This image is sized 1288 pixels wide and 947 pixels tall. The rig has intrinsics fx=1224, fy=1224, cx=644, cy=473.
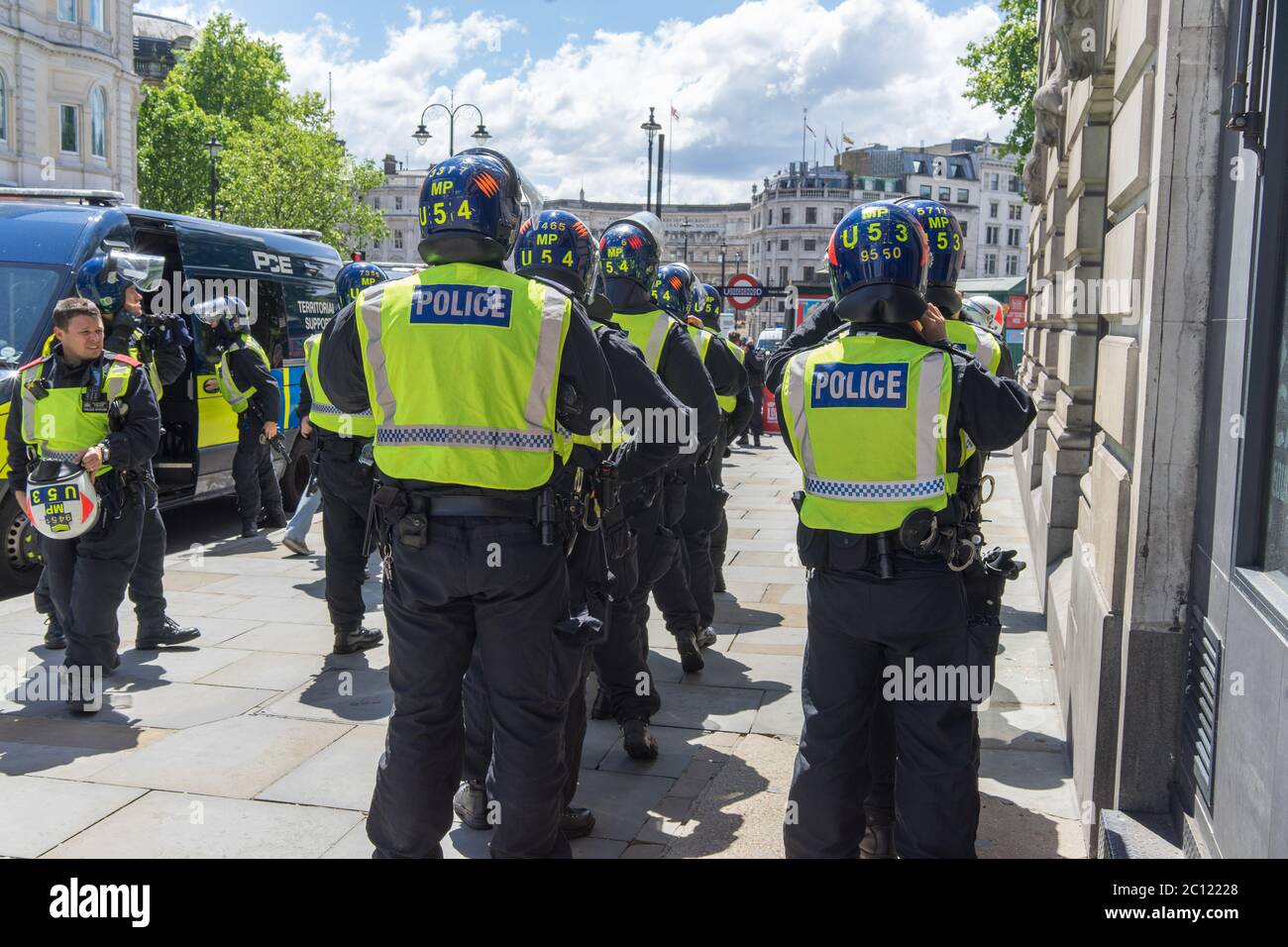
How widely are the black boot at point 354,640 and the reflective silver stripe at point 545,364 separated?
A: 349 centimetres

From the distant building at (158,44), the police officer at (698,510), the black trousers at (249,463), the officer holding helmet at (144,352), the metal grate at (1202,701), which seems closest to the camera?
the metal grate at (1202,701)

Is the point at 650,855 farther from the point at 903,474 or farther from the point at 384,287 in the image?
the point at 384,287

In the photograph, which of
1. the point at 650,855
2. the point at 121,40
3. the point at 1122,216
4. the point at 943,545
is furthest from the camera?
the point at 121,40

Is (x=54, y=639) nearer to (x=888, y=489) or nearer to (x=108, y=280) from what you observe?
(x=108, y=280)

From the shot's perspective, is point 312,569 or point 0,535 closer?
point 0,535

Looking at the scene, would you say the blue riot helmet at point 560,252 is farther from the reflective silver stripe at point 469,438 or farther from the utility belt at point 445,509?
the utility belt at point 445,509

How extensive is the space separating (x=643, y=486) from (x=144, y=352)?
5.16 m

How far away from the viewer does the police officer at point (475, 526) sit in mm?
3467

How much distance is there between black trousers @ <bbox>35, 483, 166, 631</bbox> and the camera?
21.1 feet

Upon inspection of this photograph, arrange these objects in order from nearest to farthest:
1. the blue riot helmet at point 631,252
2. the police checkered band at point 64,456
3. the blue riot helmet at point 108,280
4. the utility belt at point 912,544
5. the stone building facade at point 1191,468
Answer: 1. the stone building facade at point 1191,468
2. the utility belt at point 912,544
3. the blue riot helmet at point 631,252
4. the police checkered band at point 64,456
5. the blue riot helmet at point 108,280

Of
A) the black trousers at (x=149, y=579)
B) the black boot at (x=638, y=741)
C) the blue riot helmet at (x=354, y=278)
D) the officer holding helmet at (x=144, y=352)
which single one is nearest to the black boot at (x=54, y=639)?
the officer holding helmet at (x=144, y=352)
